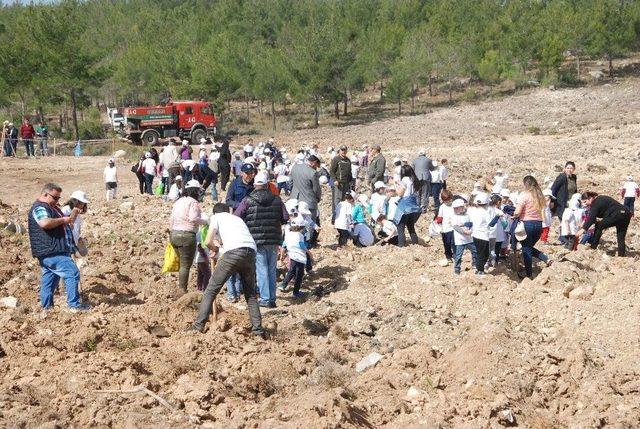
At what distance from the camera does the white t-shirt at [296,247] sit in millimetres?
→ 9398

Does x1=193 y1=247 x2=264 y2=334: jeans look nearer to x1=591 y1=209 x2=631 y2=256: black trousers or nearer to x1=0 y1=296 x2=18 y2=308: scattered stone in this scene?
x1=0 y1=296 x2=18 y2=308: scattered stone

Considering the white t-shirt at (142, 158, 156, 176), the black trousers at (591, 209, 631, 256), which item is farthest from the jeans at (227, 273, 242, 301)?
the white t-shirt at (142, 158, 156, 176)

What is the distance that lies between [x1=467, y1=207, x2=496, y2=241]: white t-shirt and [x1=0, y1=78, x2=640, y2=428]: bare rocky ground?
0.63 m

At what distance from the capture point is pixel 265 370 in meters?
6.66

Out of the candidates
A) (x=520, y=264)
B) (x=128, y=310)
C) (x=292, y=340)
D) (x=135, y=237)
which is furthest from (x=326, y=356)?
(x=135, y=237)

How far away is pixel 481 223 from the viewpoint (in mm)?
9477

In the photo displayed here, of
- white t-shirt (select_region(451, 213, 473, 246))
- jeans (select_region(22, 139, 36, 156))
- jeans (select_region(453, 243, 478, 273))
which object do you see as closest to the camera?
white t-shirt (select_region(451, 213, 473, 246))

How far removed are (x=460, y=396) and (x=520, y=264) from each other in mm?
4717

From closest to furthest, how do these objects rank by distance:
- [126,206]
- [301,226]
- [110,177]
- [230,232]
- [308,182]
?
[230,232] → [301,226] → [308,182] → [126,206] → [110,177]

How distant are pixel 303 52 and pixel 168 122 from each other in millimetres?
14505

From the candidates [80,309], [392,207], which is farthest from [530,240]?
[80,309]

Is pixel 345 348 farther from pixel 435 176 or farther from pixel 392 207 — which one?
pixel 435 176

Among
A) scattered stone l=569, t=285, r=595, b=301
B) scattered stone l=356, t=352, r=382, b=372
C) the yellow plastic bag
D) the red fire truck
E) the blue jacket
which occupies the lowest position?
scattered stone l=356, t=352, r=382, b=372

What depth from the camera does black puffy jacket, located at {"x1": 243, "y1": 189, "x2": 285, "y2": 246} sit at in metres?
8.50
